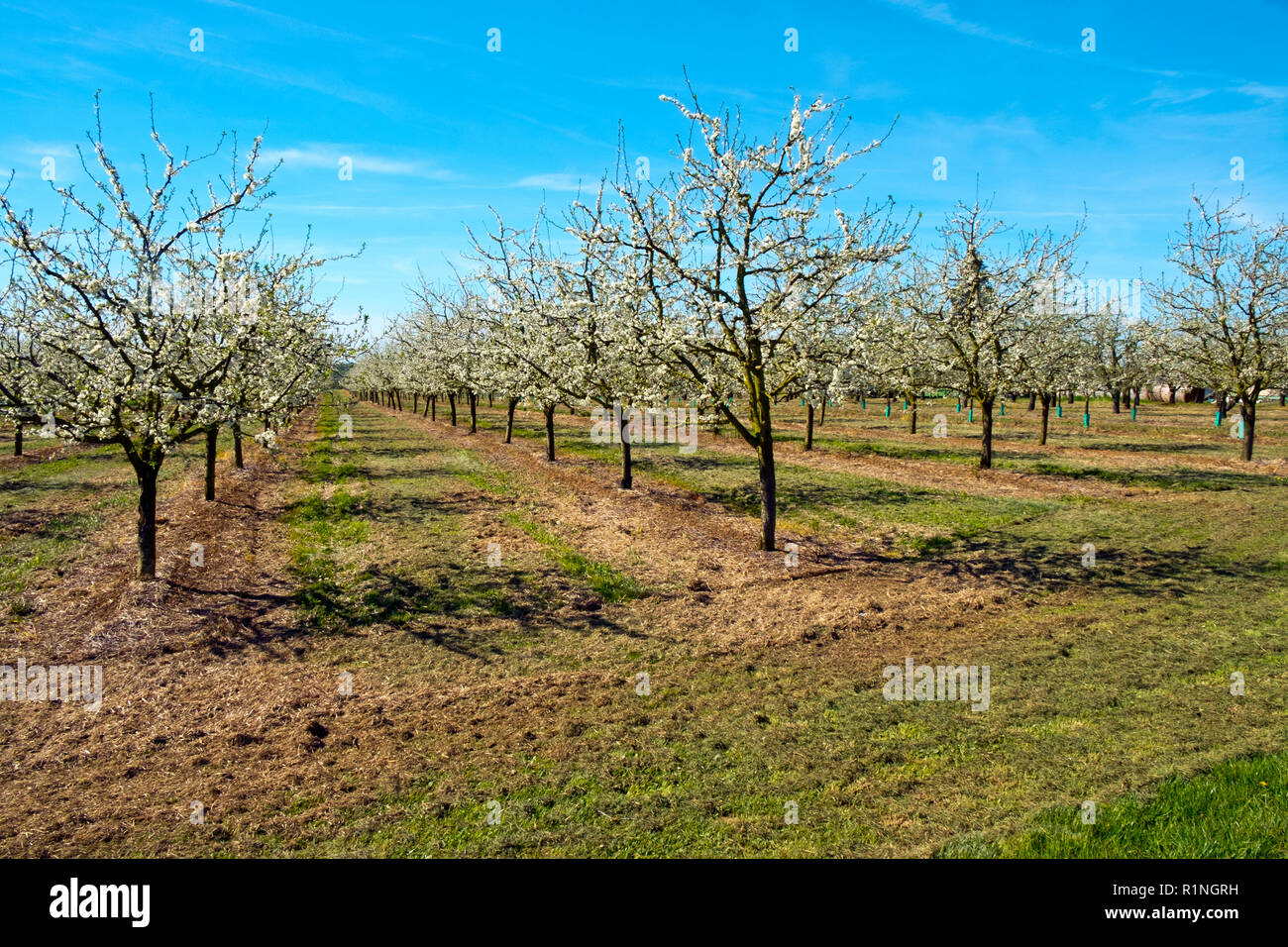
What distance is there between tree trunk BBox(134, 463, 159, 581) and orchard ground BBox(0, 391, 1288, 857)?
65cm

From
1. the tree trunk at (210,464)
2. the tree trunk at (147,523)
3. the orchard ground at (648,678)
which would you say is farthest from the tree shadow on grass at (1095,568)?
the tree trunk at (210,464)

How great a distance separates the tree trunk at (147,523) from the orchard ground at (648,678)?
653 mm

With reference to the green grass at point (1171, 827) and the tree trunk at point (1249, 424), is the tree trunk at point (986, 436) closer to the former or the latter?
the tree trunk at point (1249, 424)

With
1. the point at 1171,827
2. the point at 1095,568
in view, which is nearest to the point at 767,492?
the point at 1095,568

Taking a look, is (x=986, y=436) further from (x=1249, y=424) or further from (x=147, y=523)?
(x=147, y=523)

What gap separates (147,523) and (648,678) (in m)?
10.2

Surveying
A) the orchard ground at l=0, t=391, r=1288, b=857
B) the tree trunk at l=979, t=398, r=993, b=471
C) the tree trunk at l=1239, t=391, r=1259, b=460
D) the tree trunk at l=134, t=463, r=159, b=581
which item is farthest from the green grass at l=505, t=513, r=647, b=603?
the tree trunk at l=1239, t=391, r=1259, b=460

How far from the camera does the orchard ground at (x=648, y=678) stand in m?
6.05

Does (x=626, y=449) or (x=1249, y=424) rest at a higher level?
(x=1249, y=424)

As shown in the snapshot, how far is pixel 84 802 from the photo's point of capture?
256 inches

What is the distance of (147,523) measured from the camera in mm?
13047

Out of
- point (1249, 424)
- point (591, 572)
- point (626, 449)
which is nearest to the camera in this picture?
point (591, 572)
